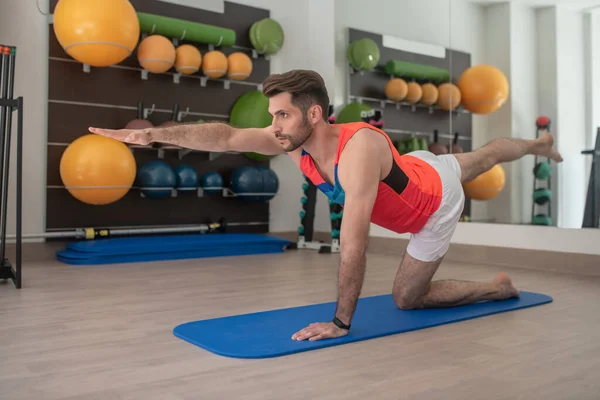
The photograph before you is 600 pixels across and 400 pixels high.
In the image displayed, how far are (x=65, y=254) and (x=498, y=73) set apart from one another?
4.12 metres

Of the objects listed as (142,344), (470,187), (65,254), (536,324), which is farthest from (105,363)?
(470,187)

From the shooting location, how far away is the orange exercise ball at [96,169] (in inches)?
177

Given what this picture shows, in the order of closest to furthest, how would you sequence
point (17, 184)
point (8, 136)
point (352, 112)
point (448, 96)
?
point (17, 184) → point (8, 136) → point (448, 96) → point (352, 112)

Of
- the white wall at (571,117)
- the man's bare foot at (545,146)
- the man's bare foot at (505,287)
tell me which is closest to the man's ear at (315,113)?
the man's bare foot at (505,287)

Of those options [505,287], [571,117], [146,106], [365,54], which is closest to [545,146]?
[505,287]

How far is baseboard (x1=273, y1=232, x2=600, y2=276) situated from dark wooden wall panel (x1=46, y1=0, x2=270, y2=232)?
150 centimetres

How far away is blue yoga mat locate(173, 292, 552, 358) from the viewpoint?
2131mm

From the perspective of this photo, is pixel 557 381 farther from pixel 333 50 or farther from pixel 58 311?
pixel 333 50

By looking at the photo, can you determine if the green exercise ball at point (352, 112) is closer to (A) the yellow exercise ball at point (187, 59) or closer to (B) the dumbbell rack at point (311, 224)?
(B) the dumbbell rack at point (311, 224)

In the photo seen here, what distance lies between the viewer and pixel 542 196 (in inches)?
191

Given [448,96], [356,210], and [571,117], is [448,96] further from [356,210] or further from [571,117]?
[356,210]

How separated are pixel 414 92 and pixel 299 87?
13.3 feet

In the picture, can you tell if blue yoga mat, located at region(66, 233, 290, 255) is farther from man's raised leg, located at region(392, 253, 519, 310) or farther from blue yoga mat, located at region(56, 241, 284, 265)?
man's raised leg, located at region(392, 253, 519, 310)

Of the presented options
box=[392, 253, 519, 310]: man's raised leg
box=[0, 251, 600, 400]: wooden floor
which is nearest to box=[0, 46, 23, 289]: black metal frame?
box=[0, 251, 600, 400]: wooden floor
